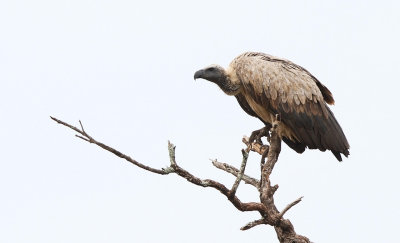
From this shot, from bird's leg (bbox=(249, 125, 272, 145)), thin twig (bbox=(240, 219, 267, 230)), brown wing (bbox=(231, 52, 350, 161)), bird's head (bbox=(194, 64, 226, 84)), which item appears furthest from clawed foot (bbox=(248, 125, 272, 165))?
thin twig (bbox=(240, 219, 267, 230))

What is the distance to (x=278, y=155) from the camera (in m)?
10.6

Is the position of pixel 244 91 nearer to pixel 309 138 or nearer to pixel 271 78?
pixel 271 78

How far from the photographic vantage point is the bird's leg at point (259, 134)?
1132cm

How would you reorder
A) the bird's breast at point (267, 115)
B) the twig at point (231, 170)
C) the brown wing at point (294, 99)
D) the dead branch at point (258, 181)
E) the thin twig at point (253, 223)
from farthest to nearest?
1. the bird's breast at point (267, 115)
2. the brown wing at point (294, 99)
3. the twig at point (231, 170)
4. the thin twig at point (253, 223)
5. the dead branch at point (258, 181)

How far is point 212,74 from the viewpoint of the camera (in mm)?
11500

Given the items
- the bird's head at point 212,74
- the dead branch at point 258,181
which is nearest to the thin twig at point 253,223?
the dead branch at point 258,181

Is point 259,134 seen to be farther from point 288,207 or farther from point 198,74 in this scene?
point 288,207

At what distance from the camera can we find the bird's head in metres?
11.4

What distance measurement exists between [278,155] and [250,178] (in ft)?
2.08

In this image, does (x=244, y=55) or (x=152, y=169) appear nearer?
(x=152, y=169)

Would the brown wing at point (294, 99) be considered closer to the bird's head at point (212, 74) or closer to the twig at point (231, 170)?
the bird's head at point (212, 74)


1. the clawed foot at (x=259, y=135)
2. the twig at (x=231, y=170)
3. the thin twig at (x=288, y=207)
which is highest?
the clawed foot at (x=259, y=135)

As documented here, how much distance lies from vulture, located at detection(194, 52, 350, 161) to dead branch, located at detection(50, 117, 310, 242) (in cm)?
39

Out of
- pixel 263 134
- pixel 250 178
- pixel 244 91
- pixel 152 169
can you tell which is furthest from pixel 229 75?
pixel 152 169
